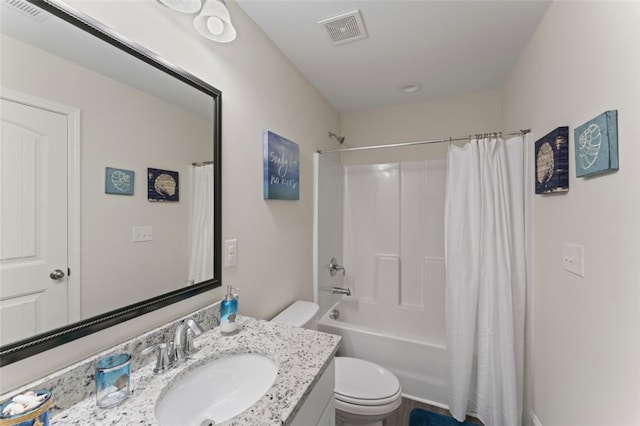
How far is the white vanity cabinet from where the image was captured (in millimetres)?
780

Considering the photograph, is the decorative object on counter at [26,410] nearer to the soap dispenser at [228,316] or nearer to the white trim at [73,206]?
the white trim at [73,206]

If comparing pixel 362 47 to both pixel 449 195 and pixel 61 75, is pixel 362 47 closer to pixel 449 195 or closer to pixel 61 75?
pixel 449 195

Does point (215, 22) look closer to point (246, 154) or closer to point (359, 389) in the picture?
point (246, 154)

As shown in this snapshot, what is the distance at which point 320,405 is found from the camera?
0.90 meters

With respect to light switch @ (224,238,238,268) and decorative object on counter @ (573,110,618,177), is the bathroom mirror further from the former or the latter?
decorative object on counter @ (573,110,618,177)

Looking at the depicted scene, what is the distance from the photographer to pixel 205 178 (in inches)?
44.9

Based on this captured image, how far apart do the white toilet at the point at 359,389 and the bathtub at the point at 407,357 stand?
0.31 m

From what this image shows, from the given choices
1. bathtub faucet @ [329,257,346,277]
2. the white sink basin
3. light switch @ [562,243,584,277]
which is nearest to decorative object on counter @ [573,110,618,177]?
light switch @ [562,243,584,277]

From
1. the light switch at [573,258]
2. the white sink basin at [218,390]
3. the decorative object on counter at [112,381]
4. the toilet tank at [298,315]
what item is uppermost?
the light switch at [573,258]

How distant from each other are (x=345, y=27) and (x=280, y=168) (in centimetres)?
91

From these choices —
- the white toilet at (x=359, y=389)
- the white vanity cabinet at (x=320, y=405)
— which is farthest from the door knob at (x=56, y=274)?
the white toilet at (x=359, y=389)

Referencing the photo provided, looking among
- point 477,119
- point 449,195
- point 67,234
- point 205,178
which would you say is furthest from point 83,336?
point 477,119

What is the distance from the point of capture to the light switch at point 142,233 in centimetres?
88

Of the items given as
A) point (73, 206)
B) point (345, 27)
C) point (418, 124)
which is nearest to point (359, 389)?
point (73, 206)
